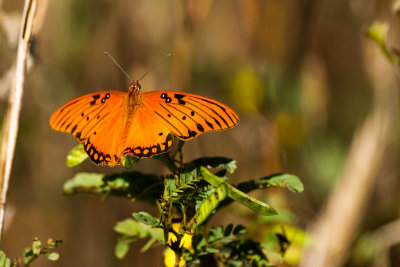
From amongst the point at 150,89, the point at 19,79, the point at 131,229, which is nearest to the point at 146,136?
the point at 131,229

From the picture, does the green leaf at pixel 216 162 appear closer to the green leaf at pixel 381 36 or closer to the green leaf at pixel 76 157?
the green leaf at pixel 76 157

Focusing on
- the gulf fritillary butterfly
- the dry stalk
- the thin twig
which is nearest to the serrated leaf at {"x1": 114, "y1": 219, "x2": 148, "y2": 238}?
the gulf fritillary butterfly

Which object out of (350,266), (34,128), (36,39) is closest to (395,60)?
(350,266)

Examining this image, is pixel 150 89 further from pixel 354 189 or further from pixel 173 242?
pixel 173 242

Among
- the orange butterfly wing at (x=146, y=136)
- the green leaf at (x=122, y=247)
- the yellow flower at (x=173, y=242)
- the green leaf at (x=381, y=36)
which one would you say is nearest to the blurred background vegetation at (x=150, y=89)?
the green leaf at (x=381, y=36)

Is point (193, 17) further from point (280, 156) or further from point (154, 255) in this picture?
point (154, 255)

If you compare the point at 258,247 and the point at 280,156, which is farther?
the point at 280,156
